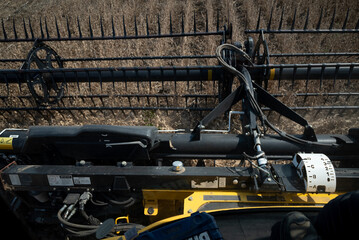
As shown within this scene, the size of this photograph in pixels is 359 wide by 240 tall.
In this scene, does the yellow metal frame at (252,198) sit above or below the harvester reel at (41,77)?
below

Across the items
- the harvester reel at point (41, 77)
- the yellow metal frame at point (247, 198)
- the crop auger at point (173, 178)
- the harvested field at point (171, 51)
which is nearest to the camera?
the crop auger at point (173, 178)

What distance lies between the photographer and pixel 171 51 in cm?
659

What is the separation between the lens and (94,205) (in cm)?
285

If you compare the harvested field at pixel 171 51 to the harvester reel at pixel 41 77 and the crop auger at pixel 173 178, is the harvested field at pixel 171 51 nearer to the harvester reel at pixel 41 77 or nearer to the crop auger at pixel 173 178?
the harvester reel at pixel 41 77

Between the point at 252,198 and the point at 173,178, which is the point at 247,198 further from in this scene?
the point at 173,178

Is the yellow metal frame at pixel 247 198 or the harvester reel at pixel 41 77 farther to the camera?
the harvester reel at pixel 41 77

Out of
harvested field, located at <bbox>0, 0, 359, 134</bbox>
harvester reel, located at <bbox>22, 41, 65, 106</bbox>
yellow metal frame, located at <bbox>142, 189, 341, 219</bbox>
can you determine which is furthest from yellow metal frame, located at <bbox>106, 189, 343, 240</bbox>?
harvester reel, located at <bbox>22, 41, 65, 106</bbox>

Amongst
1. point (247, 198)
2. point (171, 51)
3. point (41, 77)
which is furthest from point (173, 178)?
point (171, 51)

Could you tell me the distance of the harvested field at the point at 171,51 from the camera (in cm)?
469

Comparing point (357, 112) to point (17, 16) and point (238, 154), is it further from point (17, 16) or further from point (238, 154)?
point (17, 16)

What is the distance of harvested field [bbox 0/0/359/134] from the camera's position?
15.4 feet

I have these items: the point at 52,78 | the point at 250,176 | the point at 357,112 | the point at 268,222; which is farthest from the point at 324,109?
the point at 52,78

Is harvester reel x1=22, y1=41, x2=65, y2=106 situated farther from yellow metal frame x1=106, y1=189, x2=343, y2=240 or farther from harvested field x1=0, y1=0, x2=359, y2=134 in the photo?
yellow metal frame x1=106, y1=189, x2=343, y2=240

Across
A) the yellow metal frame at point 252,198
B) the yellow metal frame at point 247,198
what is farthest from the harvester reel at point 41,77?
the yellow metal frame at point 252,198
